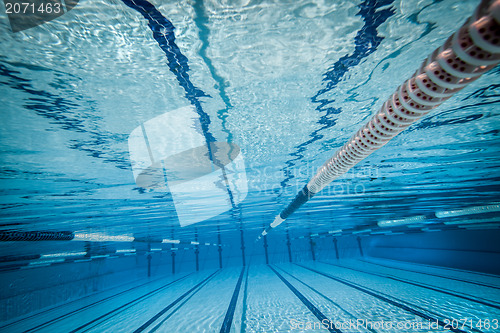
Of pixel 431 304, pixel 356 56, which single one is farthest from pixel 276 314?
pixel 356 56

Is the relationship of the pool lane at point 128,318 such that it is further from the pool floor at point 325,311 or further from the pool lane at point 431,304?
the pool lane at point 431,304

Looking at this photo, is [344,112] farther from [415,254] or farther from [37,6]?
[415,254]

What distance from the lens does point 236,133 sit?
4.05 meters

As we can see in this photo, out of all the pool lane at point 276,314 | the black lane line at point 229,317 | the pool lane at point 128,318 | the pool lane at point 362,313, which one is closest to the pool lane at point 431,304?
the pool lane at point 362,313

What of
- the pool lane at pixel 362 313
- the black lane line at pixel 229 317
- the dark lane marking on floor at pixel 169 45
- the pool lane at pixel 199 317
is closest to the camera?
the dark lane marking on floor at pixel 169 45

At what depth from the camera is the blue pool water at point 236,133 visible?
221cm

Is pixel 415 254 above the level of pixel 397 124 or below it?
below

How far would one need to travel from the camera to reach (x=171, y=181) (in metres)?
6.05

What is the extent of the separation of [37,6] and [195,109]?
190cm

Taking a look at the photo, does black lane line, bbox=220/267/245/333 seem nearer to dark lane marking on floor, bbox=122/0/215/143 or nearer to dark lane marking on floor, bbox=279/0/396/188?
dark lane marking on floor, bbox=279/0/396/188

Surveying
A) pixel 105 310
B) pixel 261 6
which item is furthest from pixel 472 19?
pixel 105 310

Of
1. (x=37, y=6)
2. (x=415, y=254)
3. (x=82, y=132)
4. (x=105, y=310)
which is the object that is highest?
(x=37, y=6)

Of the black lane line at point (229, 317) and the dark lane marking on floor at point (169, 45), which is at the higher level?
the dark lane marking on floor at point (169, 45)

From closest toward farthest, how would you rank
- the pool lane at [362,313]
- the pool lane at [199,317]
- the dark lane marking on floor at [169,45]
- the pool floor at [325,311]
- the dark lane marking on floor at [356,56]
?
the dark lane marking on floor at [169,45], the dark lane marking on floor at [356,56], the pool lane at [362,313], the pool floor at [325,311], the pool lane at [199,317]
